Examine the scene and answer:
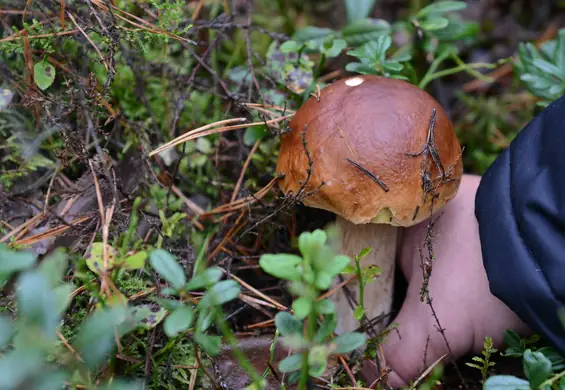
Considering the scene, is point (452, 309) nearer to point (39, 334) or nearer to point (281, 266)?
point (281, 266)

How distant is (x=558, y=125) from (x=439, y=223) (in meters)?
0.53

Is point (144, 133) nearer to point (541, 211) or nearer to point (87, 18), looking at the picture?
point (87, 18)

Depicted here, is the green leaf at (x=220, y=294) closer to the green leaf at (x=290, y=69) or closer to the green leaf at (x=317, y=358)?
the green leaf at (x=317, y=358)

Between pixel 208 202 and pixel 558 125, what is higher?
pixel 558 125

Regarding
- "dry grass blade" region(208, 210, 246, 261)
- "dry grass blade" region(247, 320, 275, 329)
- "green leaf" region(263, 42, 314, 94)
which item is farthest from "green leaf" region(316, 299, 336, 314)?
"green leaf" region(263, 42, 314, 94)

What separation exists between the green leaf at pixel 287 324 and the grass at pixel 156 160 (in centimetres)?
15

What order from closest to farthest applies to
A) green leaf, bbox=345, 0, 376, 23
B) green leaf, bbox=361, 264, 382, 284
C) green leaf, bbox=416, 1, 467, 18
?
green leaf, bbox=361, 264, 382, 284
green leaf, bbox=416, 1, 467, 18
green leaf, bbox=345, 0, 376, 23

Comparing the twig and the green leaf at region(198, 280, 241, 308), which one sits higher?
the twig

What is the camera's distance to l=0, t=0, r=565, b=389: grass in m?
1.55

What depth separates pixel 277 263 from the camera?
1109mm

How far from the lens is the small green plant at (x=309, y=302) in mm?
1077

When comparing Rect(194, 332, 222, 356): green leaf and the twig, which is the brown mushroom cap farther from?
Rect(194, 332, 222, 356): green leaf

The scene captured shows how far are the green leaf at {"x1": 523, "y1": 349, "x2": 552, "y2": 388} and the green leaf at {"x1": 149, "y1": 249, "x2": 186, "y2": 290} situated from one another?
2.89 feet

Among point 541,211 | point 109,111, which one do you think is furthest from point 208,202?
point 541,211
